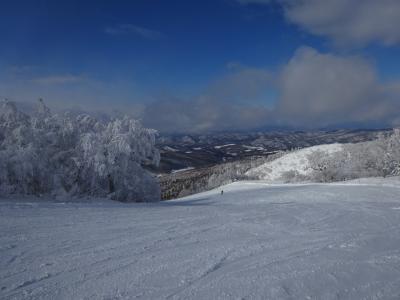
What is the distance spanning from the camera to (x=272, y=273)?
23.8 ft

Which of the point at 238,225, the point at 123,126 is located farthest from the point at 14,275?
the point at 123,126

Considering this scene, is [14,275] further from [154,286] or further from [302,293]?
[302,293]

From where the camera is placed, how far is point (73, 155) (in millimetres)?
23891

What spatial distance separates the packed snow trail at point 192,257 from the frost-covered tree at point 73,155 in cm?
791

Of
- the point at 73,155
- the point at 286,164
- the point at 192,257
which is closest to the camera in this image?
the point at 192,257

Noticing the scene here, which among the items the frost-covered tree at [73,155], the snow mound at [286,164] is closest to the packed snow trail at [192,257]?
the frost-covered tree at [73,155]

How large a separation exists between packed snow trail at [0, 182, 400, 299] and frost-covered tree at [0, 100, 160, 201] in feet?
25.9

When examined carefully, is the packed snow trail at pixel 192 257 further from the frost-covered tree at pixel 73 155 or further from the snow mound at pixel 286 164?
the snow mound at pixel 286 164

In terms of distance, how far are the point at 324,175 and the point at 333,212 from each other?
4401cm

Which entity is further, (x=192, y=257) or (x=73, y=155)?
(x=73, y=155)

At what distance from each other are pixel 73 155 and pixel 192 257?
1793cm

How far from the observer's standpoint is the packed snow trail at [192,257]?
6.28m

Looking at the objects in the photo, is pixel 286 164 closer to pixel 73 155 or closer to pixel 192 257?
pixel 73 155

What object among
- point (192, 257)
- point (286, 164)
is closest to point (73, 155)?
point (192, 257)
